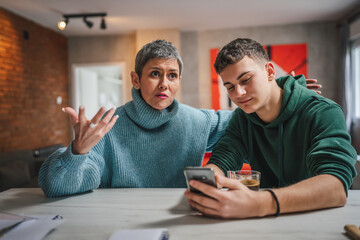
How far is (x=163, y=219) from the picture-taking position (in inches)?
35.0

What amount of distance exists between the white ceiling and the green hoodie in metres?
3.54

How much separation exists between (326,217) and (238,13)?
4.85 metres

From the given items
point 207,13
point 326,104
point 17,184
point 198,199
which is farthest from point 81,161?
point 207,13

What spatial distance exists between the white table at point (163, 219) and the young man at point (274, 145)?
0.15 ft

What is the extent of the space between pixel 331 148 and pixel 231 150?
1.61 ft

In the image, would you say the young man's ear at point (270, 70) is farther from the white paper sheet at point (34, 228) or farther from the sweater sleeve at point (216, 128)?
the white paper sheet at point (34, 228)

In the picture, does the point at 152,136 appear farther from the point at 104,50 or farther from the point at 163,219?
the point at 104,50

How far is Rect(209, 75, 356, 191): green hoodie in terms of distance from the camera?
40.5 inches

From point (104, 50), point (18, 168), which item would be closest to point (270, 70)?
point (18, 168)

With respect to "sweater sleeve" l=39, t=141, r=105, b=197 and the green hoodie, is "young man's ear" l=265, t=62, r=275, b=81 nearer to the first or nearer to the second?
the green hoodie

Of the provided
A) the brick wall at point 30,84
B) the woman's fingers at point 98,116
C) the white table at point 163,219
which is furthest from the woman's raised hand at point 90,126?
the brick wall at point 30,84

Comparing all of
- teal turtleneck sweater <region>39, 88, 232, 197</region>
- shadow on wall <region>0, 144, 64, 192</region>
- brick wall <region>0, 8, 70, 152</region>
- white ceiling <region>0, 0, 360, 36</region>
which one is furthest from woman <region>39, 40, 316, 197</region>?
brick wall <region>0, 8, 70, 152</region>

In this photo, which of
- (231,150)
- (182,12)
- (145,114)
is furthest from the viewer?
(182,12)

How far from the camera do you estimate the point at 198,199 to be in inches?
35.0
